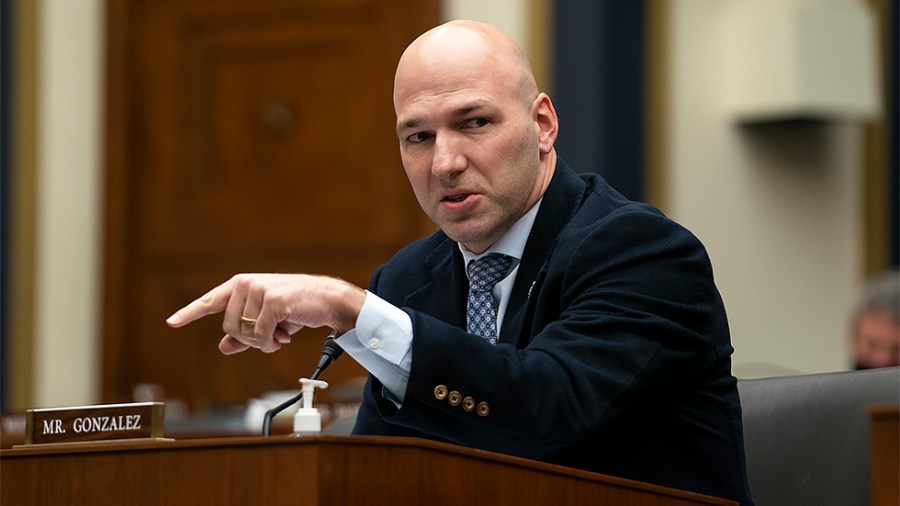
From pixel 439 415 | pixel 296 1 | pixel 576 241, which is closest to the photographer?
pixel 439 415

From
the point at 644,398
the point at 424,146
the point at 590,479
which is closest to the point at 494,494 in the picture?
the point at 590,479

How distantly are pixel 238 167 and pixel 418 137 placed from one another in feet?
12.2

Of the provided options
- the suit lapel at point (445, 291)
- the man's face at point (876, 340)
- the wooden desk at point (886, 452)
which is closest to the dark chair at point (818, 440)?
the wooden desk at point (886, 452)

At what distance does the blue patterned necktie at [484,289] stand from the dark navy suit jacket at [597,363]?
1.1 inches

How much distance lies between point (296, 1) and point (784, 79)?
1937 mm

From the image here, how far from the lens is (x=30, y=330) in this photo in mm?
6344

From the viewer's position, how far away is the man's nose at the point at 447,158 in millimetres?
2535

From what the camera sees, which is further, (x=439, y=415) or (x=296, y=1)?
(x=296, y=1)

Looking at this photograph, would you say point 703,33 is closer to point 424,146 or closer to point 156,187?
point 156,187

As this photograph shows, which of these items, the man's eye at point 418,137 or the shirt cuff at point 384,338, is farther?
the man's eye at point 418,137

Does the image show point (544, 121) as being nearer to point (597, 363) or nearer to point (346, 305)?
point (597, 363)

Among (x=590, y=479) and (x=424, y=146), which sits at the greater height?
(x=424, y=146)

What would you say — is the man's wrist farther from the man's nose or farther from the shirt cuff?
the man's nose

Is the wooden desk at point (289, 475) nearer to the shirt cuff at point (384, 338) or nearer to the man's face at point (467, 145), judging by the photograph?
the shirt cuff at point (384, 338)
